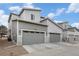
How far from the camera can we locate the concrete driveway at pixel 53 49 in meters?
6.56

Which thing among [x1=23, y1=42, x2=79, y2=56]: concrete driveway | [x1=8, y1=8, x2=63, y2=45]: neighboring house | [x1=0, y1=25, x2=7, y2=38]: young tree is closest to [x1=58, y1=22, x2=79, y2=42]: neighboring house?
[x1=8, y1=8, x2=63, y2=45]: neighboring house

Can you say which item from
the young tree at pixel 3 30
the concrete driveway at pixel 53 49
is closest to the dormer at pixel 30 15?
the young tree at pixel 3 30

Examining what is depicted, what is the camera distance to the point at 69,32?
7.63 m

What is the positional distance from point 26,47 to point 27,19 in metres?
1.49

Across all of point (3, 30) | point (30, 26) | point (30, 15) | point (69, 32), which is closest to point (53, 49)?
point (69, 32)

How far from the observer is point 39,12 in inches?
279

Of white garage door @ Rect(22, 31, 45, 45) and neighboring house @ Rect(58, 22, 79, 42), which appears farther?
white garage door @ Rect(22, 31, 45, 45)

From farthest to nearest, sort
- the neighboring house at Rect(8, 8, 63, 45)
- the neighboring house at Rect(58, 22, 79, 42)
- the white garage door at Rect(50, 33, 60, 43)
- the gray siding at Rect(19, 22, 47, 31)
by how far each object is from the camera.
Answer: the white garage door at Rect(50, 33, 60, 43) < the gray siding at Rect(19, 22, 47, 31) < the neighboring house at Rect(58, 22, 79, 42) < the neighboring house at Rect(8, 8, 63, 45)

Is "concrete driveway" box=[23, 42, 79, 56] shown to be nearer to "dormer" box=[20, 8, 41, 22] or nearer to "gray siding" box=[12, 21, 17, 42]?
"gray siding" box=[12, 21, 17, 42]

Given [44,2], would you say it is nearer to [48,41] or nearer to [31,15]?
[31,15]

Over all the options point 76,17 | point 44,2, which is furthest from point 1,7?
point 76,17

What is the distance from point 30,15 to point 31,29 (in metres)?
0.82

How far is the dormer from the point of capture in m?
7.13

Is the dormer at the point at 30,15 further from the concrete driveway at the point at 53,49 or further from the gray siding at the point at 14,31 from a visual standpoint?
the concrete driveway at the point at 53,49
